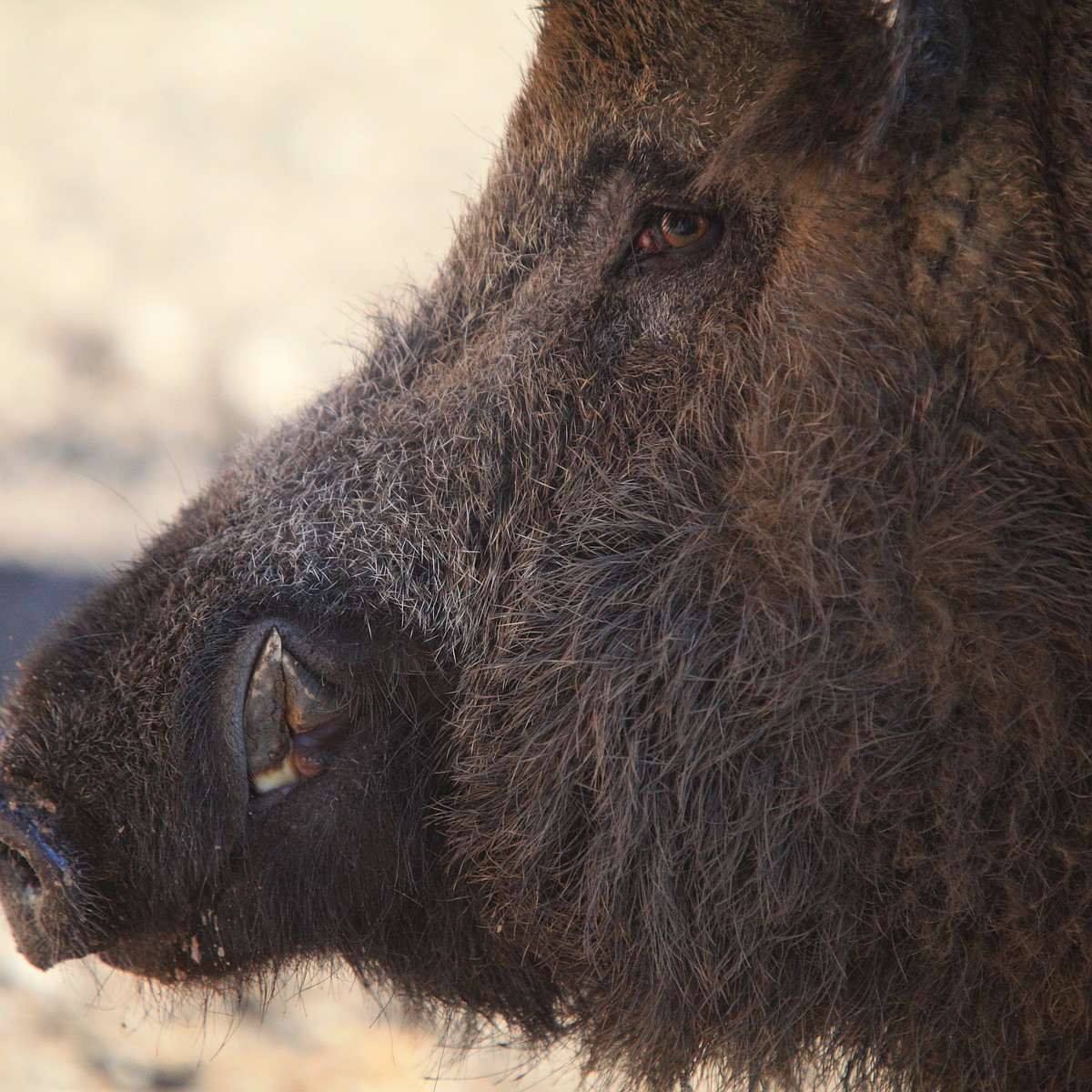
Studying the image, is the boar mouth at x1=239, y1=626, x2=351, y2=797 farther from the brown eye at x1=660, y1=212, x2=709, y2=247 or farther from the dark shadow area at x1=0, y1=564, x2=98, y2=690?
the dark shadow area at x1=0, y1=564, x2=98, y2=690

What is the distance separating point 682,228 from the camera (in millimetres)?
1847

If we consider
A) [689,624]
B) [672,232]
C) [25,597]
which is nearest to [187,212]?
[25,597]

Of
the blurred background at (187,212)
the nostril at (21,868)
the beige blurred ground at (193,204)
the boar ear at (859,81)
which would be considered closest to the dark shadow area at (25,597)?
the blurred background at (187,212)

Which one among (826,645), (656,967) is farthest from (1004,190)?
(656,967)

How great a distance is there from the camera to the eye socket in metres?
1.83

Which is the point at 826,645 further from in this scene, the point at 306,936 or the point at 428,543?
the point at 306,936

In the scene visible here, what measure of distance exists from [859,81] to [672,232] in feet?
1.25

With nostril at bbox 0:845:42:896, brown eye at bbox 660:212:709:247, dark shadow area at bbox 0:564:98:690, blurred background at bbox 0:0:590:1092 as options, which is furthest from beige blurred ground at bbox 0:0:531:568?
brown eye at bbox 660:212:709:247

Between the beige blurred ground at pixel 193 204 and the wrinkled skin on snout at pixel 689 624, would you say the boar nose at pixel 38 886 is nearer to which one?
the wrinkled skin on snout at pixel 689 624

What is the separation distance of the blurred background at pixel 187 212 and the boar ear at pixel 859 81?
3.34m

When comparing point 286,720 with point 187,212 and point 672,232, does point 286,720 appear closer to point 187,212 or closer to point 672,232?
point 672,232

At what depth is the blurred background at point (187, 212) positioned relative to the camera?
526 centimetres

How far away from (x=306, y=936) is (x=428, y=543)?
0.64 m

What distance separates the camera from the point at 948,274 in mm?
1604
